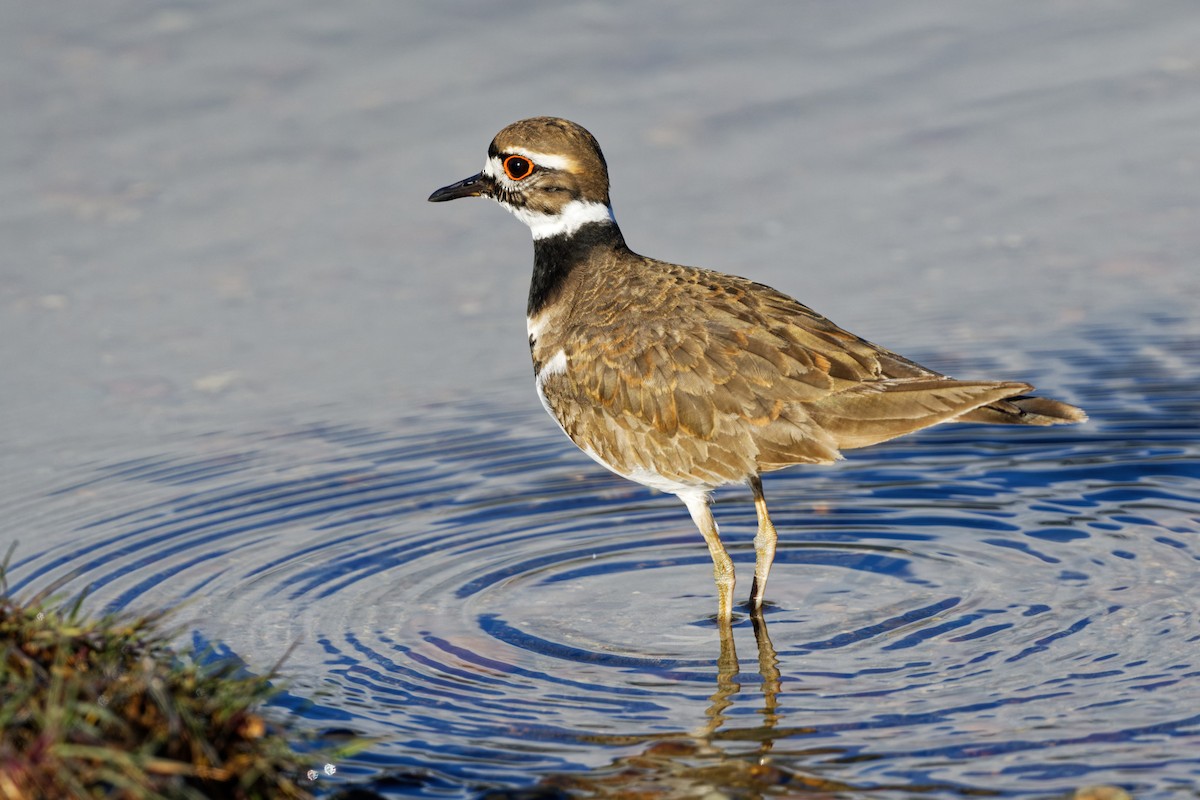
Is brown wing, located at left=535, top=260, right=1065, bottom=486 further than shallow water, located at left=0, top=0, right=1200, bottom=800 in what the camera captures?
Yes

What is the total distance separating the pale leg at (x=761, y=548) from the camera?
7.98m

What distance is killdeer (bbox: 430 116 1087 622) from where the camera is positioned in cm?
738

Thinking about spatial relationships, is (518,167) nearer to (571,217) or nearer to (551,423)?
(571,217)

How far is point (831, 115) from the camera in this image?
14.2 meters

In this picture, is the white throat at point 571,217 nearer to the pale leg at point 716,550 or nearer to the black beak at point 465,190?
the black beak at point 465,190

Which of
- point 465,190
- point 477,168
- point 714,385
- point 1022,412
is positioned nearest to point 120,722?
point 714,385

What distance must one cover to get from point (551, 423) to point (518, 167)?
211 cm

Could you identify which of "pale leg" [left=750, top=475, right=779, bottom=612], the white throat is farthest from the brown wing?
the white throat

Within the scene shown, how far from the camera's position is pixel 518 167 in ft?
29.1

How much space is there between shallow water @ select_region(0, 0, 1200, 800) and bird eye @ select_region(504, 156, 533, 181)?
6.10ft

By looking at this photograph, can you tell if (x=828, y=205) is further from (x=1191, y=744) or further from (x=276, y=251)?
(x=1191, y=744)

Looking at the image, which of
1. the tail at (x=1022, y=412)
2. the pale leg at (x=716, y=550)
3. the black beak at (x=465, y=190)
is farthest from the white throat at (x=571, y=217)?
the tail at (x=1022, y=412)

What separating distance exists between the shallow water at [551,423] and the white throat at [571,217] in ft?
5.16

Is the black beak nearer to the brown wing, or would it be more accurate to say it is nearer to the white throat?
the white throat
